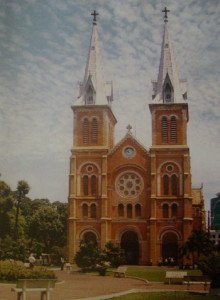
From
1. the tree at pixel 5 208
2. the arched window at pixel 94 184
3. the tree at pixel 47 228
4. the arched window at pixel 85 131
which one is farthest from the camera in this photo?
the tree at pixel 47 228

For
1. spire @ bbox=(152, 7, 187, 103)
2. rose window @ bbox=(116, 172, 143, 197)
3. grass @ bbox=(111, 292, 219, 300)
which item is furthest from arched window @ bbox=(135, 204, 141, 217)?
grass @ bbox=(111, 292, 219, 300)

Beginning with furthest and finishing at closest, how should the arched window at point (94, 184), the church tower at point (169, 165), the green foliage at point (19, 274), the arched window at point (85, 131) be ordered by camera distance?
the arched window at point (85, 131) < the arched window at point (94, 184) < the church tower at point (169, 165) < the green foliage at point (19, 274)

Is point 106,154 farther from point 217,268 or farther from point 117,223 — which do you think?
point 217,268

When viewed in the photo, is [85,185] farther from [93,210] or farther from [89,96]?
[89,96]

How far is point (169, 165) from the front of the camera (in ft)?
154

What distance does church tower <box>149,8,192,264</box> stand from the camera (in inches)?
1794

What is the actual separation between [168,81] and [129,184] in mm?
10944

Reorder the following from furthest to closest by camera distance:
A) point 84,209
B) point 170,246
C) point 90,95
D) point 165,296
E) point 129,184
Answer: point 90,95 < point 129,184 < point 84,209 < point 170,246 < point 165,296

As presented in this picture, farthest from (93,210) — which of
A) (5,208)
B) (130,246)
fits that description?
(5,208)

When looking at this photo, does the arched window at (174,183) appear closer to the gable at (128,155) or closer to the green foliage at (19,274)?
the gable at (128,155)

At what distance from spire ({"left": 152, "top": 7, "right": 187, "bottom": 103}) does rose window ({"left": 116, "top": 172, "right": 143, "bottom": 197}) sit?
7.92 metres

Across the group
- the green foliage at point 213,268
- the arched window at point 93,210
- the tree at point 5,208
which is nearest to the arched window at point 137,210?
the arched window at point 93,210

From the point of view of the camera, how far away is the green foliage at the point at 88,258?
36.1 meters

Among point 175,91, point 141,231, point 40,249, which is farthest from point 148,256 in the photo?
point 175,91
